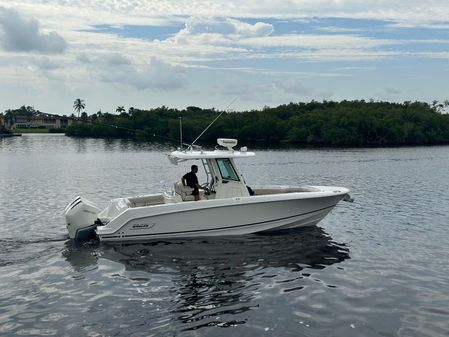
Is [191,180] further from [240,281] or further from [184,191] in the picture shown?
[240,281]

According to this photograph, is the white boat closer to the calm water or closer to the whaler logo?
the whaler logo

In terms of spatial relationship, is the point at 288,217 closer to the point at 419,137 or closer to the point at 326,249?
the point at 326,249

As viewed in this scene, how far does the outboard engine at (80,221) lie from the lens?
17.7 metres

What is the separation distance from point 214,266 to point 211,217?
272 centimetres

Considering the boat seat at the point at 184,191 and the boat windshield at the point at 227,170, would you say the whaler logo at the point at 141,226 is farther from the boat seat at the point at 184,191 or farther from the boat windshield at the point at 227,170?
the boat windshield at the point at 227,170

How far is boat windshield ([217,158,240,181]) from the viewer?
18594 millimetres

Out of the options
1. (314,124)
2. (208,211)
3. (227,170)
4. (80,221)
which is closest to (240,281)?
(208,211)

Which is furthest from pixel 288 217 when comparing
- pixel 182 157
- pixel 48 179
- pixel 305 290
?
pixel 48 179

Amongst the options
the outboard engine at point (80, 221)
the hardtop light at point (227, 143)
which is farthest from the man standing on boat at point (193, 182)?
the outboard engine at point (80, 221)

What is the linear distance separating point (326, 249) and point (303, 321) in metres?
6.37

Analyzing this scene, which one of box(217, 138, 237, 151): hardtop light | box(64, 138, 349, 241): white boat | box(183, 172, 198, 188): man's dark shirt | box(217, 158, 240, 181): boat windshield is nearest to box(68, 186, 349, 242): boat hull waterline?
box(64, 138, 349, 241): white boat

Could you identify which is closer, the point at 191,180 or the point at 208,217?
the point at 208,217

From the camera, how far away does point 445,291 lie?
12.7 metres

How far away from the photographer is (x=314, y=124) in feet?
425
